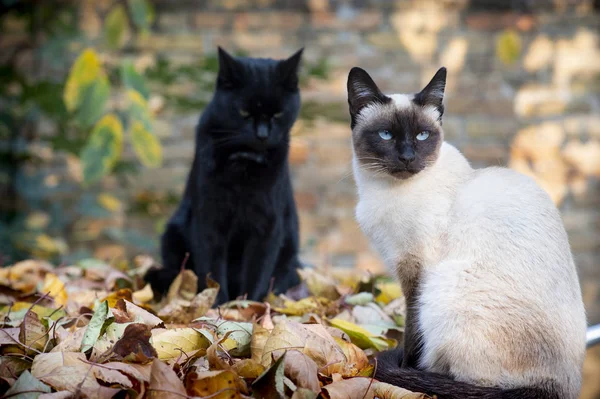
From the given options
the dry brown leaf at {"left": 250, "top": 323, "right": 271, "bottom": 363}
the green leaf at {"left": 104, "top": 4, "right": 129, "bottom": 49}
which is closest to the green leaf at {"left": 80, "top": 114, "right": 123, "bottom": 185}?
the green leaf at {"left": 104, "top": 4, "right": 129, "bottom": 49}

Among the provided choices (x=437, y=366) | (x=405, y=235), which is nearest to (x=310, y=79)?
(x=405, y=235)

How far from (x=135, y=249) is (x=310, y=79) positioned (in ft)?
5.93

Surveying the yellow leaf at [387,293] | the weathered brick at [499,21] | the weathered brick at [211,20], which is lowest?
the yellow leaf at [387,293]

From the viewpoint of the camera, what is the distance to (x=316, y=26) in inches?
185

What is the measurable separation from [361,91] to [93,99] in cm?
174

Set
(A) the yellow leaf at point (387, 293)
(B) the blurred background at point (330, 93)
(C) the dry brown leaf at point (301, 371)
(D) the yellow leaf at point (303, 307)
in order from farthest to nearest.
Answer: (B) the blurred background at point (330, 93), (A) the yellow leaf at point (387, 293), (D) the yellow leaf at point (303, 307), (C) the dry brown leaf at point (301, 371)

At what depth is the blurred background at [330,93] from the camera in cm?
446

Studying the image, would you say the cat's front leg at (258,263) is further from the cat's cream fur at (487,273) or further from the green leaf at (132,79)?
the green leaf at (132,79)

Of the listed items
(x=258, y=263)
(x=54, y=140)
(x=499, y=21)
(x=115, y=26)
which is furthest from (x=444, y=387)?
(x=499, y=21)

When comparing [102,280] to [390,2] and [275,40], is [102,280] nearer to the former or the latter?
[275,40]

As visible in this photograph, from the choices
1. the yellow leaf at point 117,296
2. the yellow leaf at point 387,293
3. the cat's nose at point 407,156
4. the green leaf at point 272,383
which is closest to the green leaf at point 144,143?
the yellow leaf at point 117,296

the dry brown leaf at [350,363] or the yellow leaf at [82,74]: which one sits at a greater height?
the yellow leaf at [82,74]

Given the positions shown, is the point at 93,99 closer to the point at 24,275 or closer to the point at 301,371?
the point at 24,275

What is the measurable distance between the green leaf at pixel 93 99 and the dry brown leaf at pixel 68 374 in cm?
196
